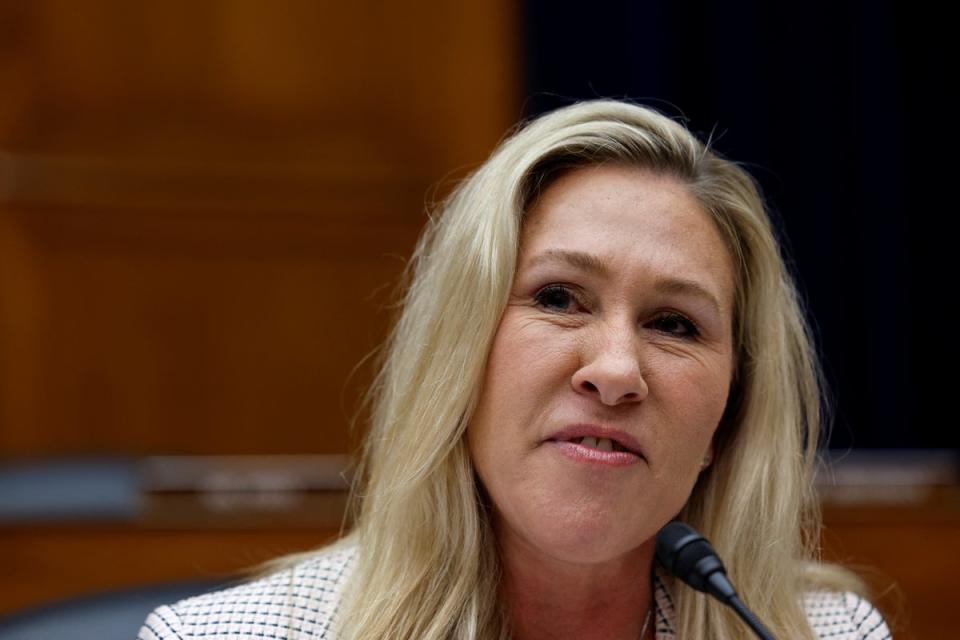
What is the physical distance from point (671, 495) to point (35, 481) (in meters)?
1.14

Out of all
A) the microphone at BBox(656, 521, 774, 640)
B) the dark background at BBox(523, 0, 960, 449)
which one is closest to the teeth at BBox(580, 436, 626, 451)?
the microphone at BBox(656, 521, 774, 640)

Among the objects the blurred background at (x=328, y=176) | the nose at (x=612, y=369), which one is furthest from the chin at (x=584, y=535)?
the blurred background at (x=328, y=176)

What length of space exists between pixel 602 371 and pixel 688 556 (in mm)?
205

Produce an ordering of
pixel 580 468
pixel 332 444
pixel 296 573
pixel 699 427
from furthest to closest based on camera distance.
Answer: pixel 332 444
pixel 296 573
pixel 699 427
pixel 580 468

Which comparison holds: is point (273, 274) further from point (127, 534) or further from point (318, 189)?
point (127, 534)

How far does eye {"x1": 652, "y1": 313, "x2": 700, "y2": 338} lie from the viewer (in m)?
1.39

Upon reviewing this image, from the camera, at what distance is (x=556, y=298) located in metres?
1.36

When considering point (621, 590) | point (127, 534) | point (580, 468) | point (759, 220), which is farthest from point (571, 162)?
point (127, 534)

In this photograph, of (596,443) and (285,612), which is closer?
(596,443)

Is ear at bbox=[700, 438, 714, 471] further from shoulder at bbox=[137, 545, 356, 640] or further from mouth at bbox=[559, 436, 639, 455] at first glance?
shoulder at bbox=[137, 545, 356, 640]

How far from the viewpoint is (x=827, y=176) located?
3.46 m

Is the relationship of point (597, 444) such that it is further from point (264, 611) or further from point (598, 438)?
point (264, 611)

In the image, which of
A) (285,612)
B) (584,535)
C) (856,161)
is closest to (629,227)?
(584,535)

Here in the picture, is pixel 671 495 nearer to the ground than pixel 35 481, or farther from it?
farther from it
